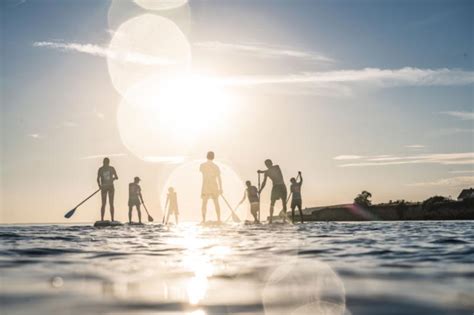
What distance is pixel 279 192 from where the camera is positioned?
2086 cm

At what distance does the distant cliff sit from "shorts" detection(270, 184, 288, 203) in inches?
1440

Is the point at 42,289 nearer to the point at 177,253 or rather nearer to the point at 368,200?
the point at 177,253

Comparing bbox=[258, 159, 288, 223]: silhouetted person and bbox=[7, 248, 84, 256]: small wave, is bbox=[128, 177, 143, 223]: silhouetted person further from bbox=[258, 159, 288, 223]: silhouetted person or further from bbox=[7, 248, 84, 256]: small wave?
bbox=[7, 248, 84, 256]: small wave

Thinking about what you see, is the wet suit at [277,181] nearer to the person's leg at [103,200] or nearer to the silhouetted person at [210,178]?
the silhouetted person at [210,178]

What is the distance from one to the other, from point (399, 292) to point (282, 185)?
17115mm

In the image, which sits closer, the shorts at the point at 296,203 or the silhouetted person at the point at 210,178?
the silhouetted person at the point at 210,178

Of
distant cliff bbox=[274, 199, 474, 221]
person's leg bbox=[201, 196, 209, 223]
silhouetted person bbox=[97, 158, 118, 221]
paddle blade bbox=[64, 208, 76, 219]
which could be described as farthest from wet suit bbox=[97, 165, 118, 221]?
distant cliff bbox=[274, 199, 474, 221]

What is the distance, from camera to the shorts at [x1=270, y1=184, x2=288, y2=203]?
2080cm

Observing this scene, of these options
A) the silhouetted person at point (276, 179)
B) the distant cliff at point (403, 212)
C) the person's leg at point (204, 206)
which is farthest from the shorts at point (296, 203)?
the distant cliff at point (403, 212)

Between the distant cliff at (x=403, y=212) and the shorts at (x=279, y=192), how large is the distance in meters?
36.6

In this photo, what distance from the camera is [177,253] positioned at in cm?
702

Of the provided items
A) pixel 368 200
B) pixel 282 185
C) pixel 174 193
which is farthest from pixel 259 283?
pixel 368 200

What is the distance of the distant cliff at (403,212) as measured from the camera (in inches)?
2009

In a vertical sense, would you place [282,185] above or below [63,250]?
above
